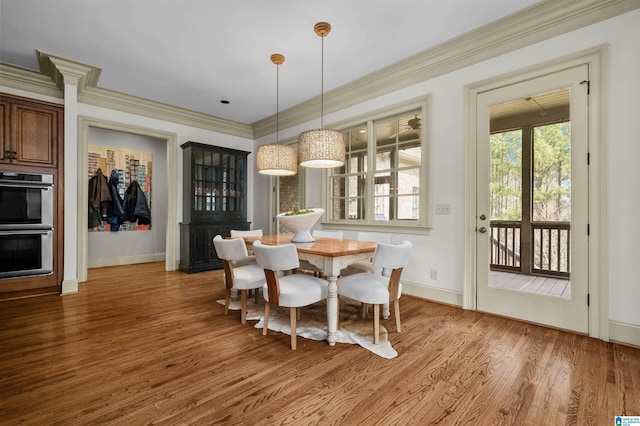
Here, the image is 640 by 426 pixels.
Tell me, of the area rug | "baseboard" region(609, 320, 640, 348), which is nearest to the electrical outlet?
the area rug

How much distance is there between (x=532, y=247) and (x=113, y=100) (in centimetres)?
581

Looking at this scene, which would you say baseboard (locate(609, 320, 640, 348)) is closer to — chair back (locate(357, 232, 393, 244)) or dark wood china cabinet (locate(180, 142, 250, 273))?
chair back (locate(357, 232, 393, 244))

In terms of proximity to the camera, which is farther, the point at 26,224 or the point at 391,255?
the point at 26,224

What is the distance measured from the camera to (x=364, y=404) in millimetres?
1563

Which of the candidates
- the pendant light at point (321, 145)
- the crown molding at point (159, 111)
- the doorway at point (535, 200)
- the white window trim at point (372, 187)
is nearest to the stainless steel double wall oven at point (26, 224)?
the crown molding at point (159, 111)

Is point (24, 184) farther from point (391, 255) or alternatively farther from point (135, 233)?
point (391, 255)

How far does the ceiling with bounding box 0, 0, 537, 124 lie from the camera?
2.63 m

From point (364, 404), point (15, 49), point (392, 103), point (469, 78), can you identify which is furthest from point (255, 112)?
point (364, 404)

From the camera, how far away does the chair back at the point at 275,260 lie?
6.95 ft

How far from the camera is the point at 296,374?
Result: 1.85m

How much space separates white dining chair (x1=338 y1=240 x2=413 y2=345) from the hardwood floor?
336 mm

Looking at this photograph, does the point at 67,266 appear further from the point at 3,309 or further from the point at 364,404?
the point at 364,404

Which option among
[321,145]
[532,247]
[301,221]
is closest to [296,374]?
[301,221]

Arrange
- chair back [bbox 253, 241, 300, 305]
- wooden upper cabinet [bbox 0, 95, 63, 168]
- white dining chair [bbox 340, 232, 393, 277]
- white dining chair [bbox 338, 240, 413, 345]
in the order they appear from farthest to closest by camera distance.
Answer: wooden upper cabinet [bbox 0, 95, 63, 168] < white dining chair [bbox 340, 232, 393, 277] < white dining chair [bbox 338, 240, 413, 345] < chair back [bbox 253, 241, 300, 305]
